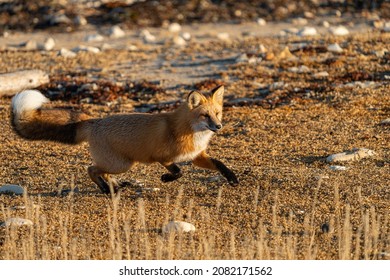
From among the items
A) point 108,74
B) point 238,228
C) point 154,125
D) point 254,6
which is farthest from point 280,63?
point 254,6

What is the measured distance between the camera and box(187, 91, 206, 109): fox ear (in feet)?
32.4

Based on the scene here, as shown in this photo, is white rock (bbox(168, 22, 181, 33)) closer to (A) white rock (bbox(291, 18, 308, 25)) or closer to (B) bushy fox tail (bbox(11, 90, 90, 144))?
(A) white rock (bbox(291, 18, 308, 25))

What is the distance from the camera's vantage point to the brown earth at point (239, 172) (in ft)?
26.2

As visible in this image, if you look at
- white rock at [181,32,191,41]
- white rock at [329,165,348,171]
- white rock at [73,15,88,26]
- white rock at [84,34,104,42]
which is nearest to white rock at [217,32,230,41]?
white rock at [181,32,191,41]

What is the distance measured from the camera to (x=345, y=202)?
30.2ft

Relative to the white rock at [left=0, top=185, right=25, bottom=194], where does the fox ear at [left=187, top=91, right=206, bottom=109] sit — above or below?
above

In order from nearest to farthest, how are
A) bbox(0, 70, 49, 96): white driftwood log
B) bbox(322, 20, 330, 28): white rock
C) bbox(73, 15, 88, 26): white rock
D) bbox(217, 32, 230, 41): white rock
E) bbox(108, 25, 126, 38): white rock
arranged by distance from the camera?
bbox(0, 70, 49, 96): white driftwood log
bbox(217, 32, 230, 41): white rock
bbox(108, 25, 126, 38): white rock
bbox(322, 20, 330, 28): white rock
bbox(73, 15, 88, 26): white rock

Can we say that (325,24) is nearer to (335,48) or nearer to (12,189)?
(335,48)

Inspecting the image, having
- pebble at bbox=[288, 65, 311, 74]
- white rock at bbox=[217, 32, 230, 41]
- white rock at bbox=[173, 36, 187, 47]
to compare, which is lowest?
pebble at bbox=[288, 65, 311, 74]

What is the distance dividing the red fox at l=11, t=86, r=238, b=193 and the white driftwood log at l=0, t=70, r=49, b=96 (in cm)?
596

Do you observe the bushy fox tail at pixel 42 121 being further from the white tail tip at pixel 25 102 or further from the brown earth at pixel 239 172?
the brown earth at pixel 239 172

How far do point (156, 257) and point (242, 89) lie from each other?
8950 mm

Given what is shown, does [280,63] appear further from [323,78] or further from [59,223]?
[59,223]

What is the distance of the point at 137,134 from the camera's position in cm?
988
